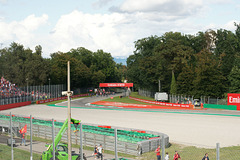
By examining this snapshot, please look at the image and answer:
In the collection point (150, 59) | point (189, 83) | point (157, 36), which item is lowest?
point (189, 83)

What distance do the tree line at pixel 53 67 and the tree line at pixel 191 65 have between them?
20365 millimetres

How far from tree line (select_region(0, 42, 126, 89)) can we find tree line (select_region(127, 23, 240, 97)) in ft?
66.8

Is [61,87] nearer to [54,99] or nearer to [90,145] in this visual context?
[54,99]

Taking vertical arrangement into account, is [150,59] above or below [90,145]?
above

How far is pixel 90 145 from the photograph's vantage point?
21.5m

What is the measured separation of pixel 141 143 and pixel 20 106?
50.9 m

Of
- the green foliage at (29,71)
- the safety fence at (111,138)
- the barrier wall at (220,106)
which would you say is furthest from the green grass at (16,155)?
the green foliage at (29,71)

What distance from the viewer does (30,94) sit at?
70.6 m

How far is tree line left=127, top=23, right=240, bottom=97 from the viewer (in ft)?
210

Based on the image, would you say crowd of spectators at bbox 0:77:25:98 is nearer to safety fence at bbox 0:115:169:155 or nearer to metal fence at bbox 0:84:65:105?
metal fence at bbox 0:84:65:105

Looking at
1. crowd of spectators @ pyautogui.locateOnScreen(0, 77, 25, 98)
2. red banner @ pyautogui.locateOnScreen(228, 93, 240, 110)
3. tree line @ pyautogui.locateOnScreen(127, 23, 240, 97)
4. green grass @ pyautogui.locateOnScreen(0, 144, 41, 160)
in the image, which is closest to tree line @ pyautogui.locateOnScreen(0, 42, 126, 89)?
crowd of spectators @ pyautogui.locateOnScreen(0, 77, 25, 98)

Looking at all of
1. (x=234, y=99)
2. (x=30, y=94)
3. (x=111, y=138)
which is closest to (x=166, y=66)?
(x=234, y=99)

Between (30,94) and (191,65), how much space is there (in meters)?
40.7

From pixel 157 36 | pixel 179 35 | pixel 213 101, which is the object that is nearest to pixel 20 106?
pixel 213 101
